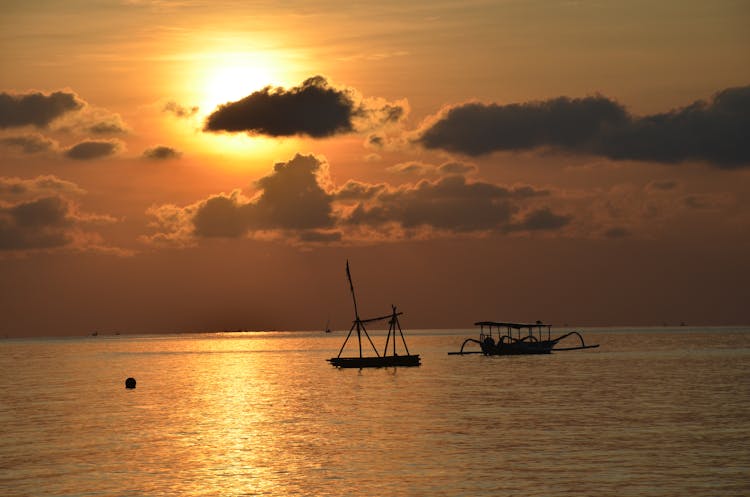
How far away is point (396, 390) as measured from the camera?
434ft

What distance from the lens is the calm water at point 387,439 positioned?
192 feet

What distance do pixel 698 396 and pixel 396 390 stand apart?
38090 millimetres

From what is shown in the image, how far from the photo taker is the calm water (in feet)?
192

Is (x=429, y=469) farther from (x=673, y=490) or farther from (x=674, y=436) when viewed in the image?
(x=674, y=436)

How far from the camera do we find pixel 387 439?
259ft

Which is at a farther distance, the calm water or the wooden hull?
the wooden hull

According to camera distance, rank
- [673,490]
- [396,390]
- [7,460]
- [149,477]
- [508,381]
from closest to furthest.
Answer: [673,490]
[149,477]
[7,460]
[396,390]
[508,381]

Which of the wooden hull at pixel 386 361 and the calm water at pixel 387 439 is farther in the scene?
the wooden hull at pixel 386 361

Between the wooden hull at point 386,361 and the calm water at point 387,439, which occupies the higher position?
the wooden hull at point 386,361

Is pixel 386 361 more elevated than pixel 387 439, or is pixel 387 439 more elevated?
pixel 386 361

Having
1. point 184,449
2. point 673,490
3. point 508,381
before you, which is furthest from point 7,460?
point 508,381

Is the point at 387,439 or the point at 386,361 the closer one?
the point at 387,439

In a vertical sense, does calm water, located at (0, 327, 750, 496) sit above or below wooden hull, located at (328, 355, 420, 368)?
below

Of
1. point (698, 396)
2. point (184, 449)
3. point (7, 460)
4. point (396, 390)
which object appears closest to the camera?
point (7, 460)
